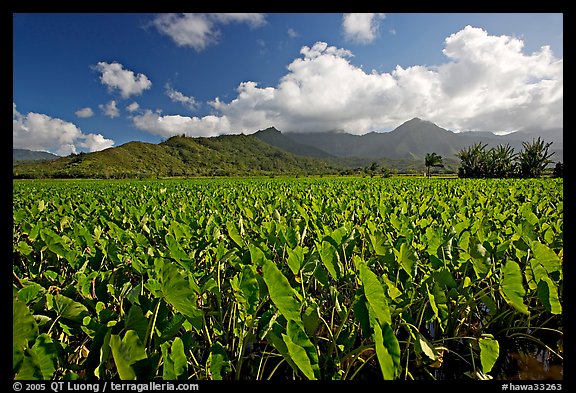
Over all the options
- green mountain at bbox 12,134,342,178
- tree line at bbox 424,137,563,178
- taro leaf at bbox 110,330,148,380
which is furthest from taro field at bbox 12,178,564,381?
green mountain at bbox 12,134,342,178

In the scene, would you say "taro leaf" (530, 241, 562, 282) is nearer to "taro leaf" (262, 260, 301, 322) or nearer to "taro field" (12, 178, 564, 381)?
"taro field" (12, 178, 564, 381)

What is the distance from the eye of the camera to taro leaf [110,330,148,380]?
92 cm

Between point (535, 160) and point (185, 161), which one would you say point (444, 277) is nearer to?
point (535, 160)

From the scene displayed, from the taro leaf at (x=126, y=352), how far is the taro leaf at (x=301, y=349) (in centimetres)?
46

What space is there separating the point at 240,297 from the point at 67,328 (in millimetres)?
778

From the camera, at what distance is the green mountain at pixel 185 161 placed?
64.7m

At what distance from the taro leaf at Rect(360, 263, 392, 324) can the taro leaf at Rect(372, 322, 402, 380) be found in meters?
0.10

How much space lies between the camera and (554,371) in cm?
188

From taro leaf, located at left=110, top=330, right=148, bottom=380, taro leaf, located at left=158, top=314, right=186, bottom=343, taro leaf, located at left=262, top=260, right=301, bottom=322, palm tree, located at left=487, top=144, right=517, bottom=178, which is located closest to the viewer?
taro leaf, located at left=110, top=330, right=148, bottom=380

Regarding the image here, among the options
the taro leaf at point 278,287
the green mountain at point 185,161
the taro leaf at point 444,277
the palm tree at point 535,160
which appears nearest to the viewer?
the taro leaf at point 278,287

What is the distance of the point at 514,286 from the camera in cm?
139

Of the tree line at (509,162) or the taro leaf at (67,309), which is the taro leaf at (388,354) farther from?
the tree line at (509,162)

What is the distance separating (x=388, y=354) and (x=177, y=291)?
78cm

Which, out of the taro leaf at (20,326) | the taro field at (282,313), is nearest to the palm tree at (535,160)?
the taro field at (282,313)
